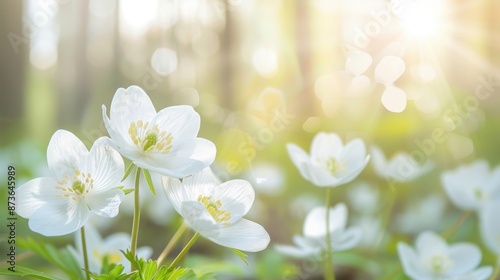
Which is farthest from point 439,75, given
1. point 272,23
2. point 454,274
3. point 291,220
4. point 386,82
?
point 454,274

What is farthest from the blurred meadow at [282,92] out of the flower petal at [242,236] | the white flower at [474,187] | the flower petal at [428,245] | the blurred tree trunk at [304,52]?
the flower petal at [242,236]

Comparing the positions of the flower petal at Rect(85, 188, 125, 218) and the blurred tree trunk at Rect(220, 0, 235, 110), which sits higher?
the blurred tree trunk at Rect(220, 0, 235, 110)

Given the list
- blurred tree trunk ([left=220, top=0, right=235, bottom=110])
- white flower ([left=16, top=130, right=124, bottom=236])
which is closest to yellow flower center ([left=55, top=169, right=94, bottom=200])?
white flower ([left=16, top=130, right=124, bottom=236])

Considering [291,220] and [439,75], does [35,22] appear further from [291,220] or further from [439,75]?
[439,75]

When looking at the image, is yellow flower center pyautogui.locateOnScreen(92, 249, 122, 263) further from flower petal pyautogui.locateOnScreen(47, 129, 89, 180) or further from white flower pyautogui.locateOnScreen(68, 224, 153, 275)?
flower petal pyautogui.locateOnScreen(47, 129, 89, 180)

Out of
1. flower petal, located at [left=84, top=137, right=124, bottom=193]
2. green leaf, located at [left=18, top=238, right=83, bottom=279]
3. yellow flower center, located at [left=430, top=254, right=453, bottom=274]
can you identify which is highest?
flower petal, located at [left=84, top=137, right=124, bottom=193]

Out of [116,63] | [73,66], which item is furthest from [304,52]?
[73,66]
